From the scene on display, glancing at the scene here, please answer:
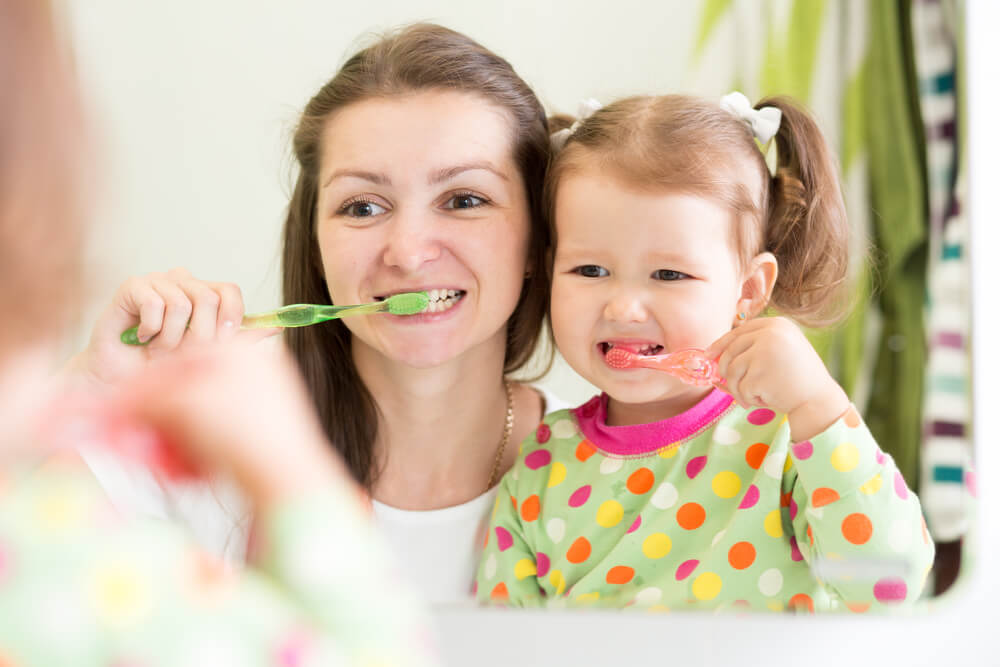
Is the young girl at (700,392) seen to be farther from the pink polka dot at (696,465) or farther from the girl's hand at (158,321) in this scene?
the girl's hand at (158,321)

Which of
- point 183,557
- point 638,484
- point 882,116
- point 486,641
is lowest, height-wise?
point 486,641

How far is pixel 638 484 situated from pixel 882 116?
0.31 meters

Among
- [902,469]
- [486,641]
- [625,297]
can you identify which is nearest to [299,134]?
[625,297]

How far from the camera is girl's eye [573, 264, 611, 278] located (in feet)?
2.12

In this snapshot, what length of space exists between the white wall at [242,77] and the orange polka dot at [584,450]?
0.24 m

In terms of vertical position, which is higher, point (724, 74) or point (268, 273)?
point (724, 74)

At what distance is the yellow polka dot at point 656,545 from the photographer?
64 cm

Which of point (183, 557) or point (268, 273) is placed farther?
point (268, 273)

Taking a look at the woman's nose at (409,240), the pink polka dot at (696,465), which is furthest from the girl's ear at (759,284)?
the woman's nose at (409,240)

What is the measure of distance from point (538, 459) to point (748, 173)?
0.81 feet

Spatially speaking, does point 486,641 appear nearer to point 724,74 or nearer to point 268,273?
point 268,273

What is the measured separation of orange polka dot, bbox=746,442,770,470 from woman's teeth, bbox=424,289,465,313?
0.22 metres

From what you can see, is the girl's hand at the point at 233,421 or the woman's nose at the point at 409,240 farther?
the woman's nose at the point at 409,240

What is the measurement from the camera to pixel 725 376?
0.63 metres
